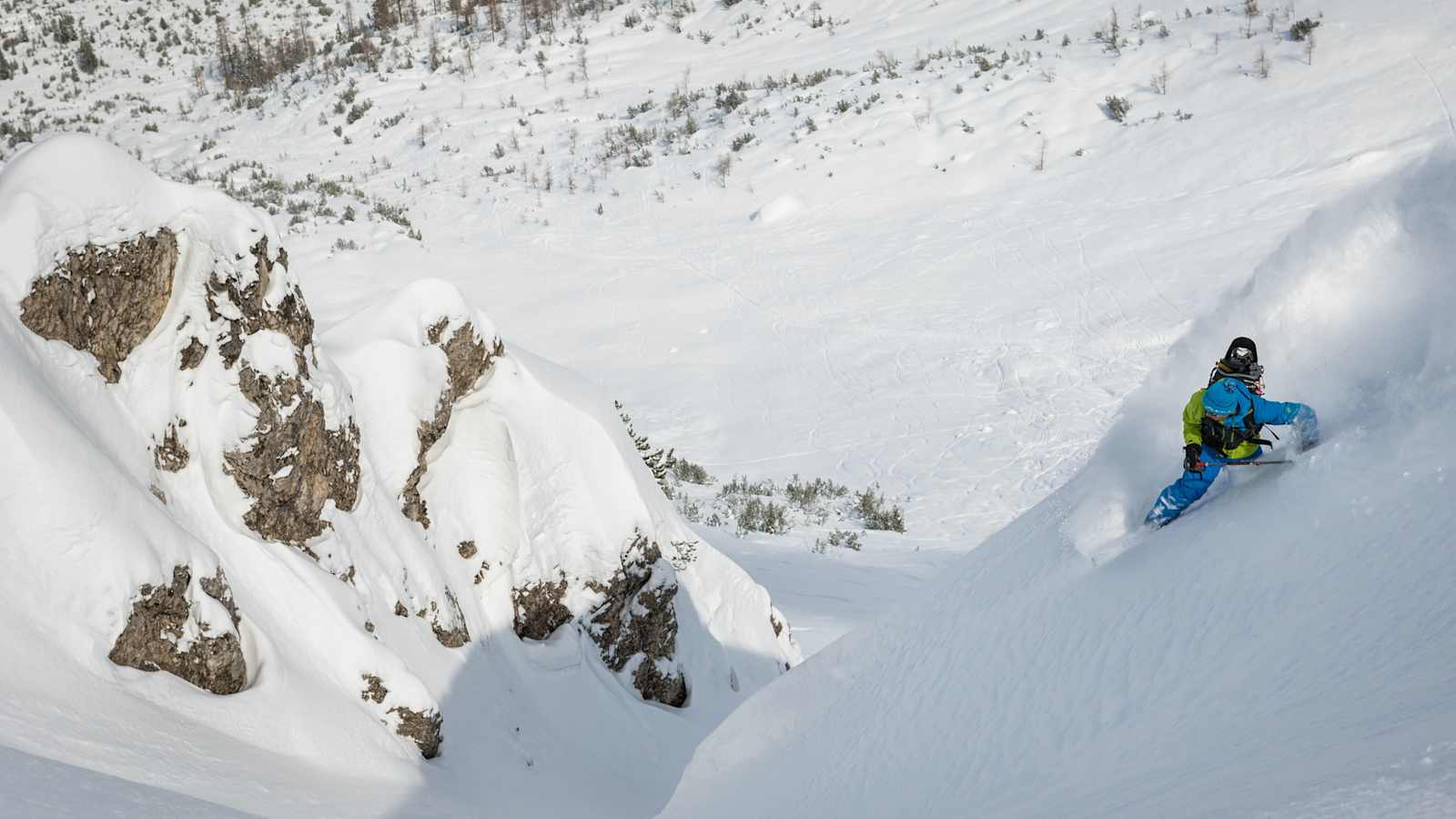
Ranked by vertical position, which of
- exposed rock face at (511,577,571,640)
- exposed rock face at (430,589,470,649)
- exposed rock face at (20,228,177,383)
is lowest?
exposed rock face at (511,577,571,640)

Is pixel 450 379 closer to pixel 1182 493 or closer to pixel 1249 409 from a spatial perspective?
pixel 1182 493

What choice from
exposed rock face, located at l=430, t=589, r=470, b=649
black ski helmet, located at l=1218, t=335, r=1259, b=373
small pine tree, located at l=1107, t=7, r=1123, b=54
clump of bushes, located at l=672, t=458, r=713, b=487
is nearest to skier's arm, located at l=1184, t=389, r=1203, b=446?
black ski helmet, located at l=1218, t=335, r=1259, b=373

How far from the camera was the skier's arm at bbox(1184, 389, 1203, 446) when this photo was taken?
4059 mm

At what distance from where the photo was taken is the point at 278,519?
5355 mm

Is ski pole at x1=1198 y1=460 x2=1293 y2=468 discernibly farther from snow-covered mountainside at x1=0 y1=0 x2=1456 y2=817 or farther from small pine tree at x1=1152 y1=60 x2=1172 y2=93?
small pine tree at x1=1152 y1=60 x2=1172 y2=93

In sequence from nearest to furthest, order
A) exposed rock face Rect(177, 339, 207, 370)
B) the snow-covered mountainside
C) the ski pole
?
the snow-covered mountainside < the ski pole < exposed rock face Rect(177, 339, 207, 370)

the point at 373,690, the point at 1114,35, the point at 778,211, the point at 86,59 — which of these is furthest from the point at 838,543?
the point at 86,59

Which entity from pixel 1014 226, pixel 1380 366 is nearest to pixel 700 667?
pixel 1380 366

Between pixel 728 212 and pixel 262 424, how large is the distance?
55.5 ft

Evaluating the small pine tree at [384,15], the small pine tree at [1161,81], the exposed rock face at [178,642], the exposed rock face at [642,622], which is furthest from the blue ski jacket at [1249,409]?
the small pine tree at [384,15]

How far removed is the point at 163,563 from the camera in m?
4.25

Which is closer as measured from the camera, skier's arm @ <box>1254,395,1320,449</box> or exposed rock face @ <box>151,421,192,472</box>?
skier's arm @ <box>1254,395,1320,449</box>

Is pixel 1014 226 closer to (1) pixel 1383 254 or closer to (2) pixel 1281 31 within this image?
(2) pixel 1281 31

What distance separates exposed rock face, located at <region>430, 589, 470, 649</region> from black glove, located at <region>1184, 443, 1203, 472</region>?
162 inches
